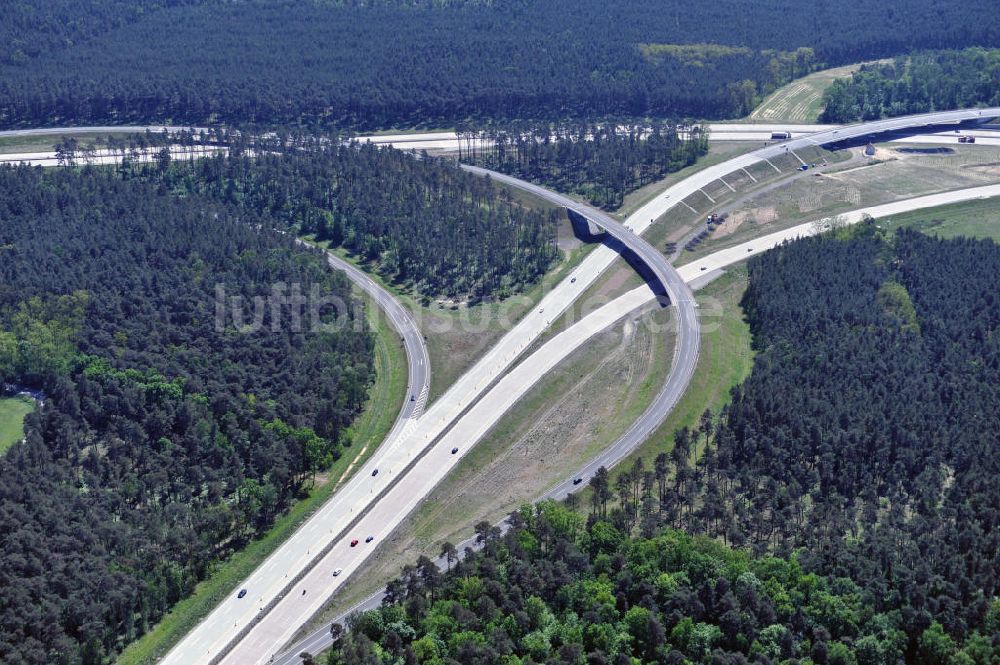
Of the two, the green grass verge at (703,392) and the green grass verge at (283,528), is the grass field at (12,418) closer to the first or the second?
the green grass verge at (283,528)

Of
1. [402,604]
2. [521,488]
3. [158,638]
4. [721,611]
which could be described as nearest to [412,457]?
[521,488]

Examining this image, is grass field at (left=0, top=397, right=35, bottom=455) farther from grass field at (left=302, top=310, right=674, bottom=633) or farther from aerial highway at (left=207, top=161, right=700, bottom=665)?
grass field at (left=302, top=310, right=674, bottom=633)

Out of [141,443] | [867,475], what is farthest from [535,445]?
[141,443]

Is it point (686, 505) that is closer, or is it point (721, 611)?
point (721, 611)

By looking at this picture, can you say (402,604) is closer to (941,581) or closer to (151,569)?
(151,569)

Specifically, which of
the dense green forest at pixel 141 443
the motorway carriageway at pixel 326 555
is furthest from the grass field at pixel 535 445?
the dense green forest at pixel 141 443

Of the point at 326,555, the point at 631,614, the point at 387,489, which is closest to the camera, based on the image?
the point at 631,614

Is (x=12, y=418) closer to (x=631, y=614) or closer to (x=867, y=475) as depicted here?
(x=631, y=614)
